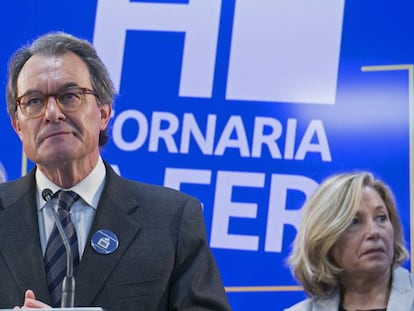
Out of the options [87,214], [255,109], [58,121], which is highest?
[255,109]

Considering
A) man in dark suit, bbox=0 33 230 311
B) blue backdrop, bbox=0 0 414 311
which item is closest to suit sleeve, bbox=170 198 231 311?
man in dark suit, bbox=0 33 230 311

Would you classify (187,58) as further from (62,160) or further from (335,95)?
(62,160)

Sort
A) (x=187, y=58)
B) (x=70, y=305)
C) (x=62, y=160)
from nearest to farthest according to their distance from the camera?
(x=70, y=305) < (x=62, y=160) < (x=187, y=58)

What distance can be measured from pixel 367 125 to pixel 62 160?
4.96 ft

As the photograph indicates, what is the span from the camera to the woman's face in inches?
119

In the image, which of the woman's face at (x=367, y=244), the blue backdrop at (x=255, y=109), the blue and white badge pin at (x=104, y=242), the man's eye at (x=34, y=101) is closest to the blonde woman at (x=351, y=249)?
the woman's face at (x=367, y=244)

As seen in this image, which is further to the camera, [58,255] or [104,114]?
[104,114]

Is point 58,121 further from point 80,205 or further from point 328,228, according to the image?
point 328,228

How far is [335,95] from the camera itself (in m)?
3.53

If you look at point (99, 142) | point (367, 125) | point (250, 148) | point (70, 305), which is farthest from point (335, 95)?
point (70, 305)

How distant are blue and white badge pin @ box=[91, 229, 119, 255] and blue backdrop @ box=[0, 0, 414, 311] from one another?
4.06ft

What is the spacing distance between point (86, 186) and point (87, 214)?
87mm

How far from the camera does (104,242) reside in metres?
2.26

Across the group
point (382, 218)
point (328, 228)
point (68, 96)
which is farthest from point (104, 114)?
point (382, 218)
